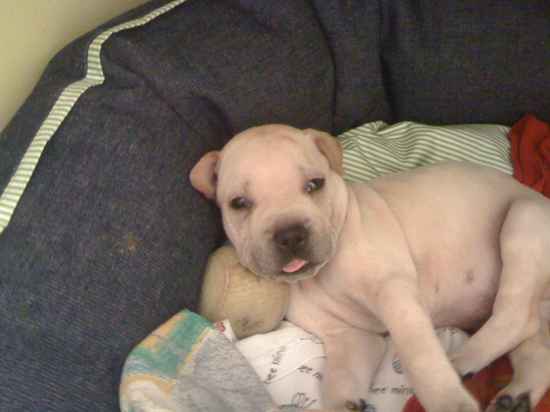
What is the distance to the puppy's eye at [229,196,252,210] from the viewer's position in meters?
1.54

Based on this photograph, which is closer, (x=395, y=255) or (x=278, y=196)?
(x=278, y=196)

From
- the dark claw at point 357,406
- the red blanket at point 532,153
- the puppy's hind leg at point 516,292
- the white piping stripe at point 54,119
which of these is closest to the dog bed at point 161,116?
the white piping stripe at point 54,119

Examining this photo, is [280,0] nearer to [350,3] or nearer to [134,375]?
Result: [350,3]

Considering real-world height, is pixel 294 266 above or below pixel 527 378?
above

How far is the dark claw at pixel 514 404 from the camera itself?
1438 millimetres

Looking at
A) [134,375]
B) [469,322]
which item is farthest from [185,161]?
[469,322]

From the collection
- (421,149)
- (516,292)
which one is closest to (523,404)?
(516,292)

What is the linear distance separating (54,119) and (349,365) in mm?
1004

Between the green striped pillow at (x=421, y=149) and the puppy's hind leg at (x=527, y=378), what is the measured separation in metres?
0.82

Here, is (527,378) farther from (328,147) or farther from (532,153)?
(532,153)

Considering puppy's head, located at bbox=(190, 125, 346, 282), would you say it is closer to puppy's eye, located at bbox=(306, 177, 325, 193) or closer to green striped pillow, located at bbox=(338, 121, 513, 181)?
puppy's eye, located at bbox=(306, 177, 325, 193)

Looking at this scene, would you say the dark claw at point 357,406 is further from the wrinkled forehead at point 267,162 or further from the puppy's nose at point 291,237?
the wrinkled forehead at point 267,162

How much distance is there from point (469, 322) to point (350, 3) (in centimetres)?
124

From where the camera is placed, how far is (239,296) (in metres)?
1.64
